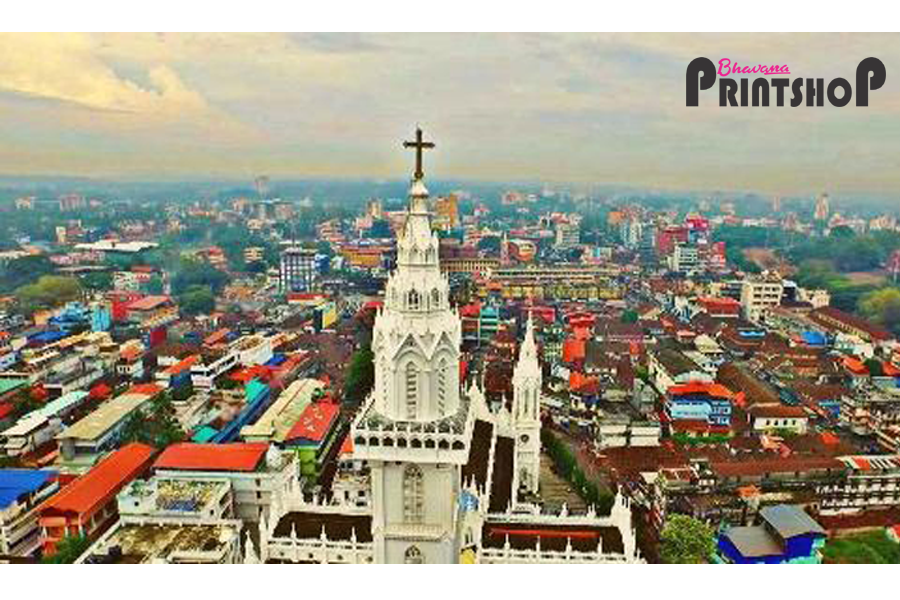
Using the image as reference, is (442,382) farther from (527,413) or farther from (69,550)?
(69,550)

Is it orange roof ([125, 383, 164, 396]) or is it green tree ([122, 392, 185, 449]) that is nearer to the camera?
green tree ([122, 392, 185, 449])

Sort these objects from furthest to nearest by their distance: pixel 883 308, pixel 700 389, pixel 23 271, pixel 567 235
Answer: pixel 567 235
pixel 23 271
pixel 883 308
pixel 700 389

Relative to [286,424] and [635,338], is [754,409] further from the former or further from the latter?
[286,424]

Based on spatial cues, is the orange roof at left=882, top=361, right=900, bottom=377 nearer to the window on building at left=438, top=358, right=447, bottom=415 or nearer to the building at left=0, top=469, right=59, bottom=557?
the window on building at left=438, top=358, right=447, bottom=415

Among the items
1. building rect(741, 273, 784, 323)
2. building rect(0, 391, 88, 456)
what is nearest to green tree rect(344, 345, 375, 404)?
building rect(0, 391, 88, 456)

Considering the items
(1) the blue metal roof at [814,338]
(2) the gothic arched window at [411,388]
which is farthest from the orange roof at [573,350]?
(2) the gothic arched window at [411,388]

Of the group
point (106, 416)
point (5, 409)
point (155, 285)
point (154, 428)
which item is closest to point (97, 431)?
point (106, 416)
